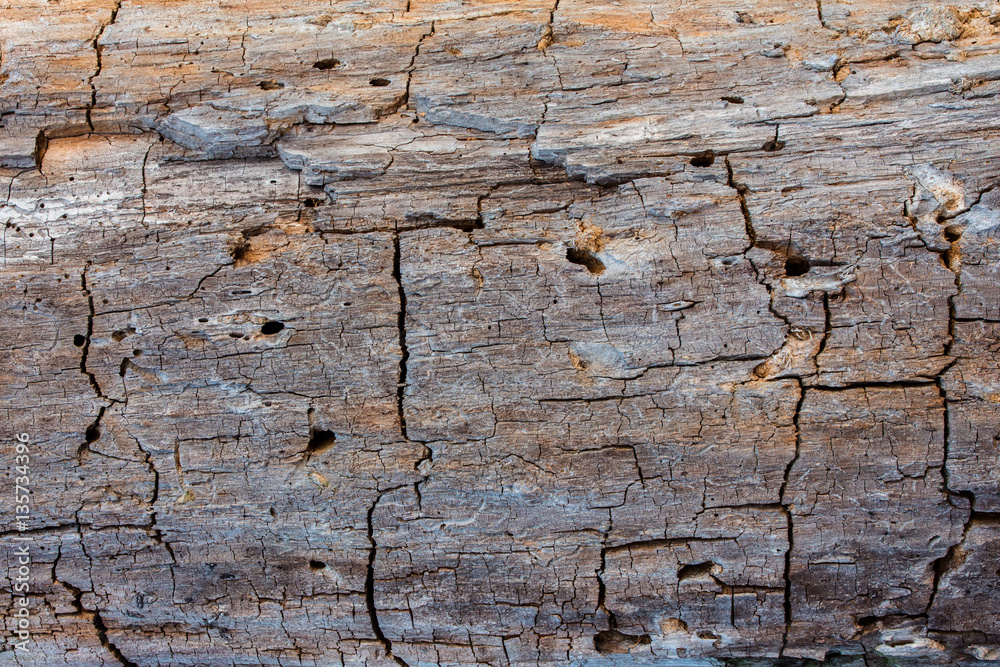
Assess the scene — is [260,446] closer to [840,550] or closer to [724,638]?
[724,638]

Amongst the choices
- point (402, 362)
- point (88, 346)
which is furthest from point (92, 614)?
point (402, 362)

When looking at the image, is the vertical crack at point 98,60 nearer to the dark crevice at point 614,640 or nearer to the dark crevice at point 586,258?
the dark crevice at point 586,258

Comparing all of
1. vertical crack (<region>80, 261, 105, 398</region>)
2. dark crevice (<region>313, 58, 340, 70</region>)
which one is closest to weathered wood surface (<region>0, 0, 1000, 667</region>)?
vertical crack (<region>80, 261, 105, 398</region>)

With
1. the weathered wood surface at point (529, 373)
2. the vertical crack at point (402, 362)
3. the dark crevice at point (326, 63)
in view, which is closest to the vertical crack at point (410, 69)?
the weathered wood surface at point (529, 373)

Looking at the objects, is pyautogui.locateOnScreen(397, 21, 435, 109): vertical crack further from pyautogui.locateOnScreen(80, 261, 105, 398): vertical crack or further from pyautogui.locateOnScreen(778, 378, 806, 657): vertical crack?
pyautogui.locateOnScreen(778, 378, 806, 657): vertical crack

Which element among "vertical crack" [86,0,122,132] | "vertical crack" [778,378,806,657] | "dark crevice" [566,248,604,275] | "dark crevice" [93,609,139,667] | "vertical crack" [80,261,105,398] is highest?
"vertical crack" [86,0,122,132]

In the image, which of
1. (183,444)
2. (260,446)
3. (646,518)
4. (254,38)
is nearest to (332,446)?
(260,446)
